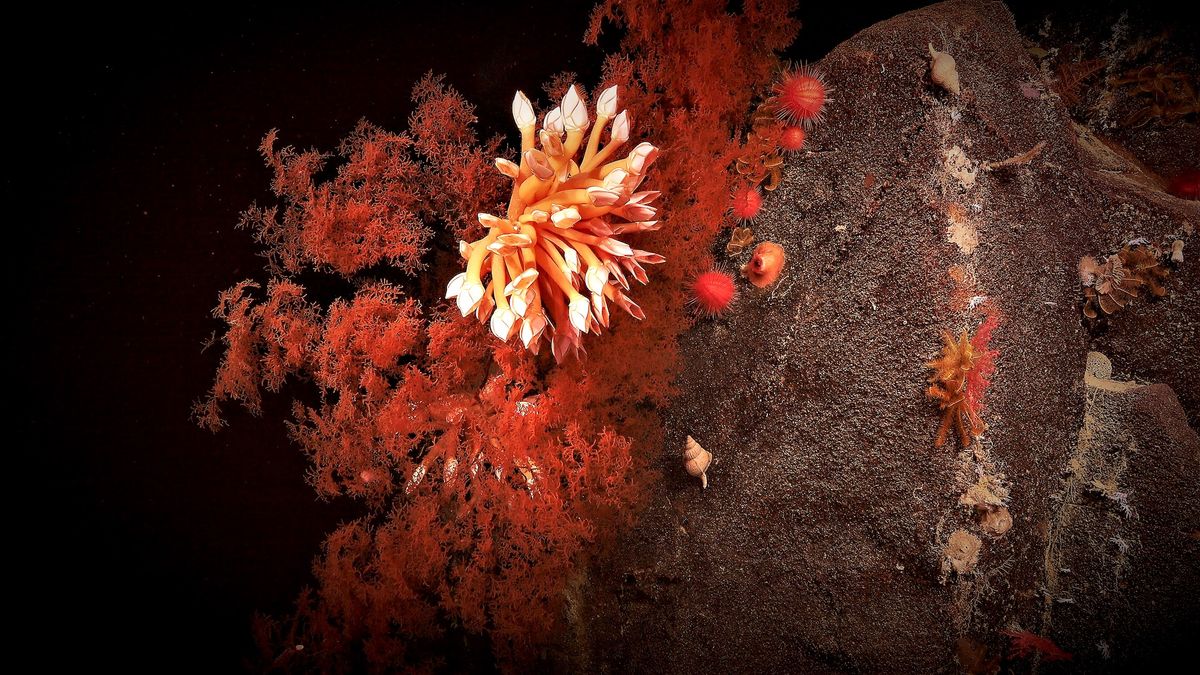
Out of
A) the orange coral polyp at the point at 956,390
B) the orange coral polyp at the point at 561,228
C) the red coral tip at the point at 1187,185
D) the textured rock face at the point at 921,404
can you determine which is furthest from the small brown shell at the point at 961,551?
the red coral tip at the point at 1187,185

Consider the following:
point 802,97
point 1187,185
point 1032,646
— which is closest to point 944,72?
point 802,97

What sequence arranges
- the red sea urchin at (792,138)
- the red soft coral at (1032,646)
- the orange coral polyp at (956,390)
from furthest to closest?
the red sea urchin at (792,138), the red soft coral at (1032,646), the orange coral polyp at (956,390)

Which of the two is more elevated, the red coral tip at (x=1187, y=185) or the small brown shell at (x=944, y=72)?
the small brown shell at (x=944, y=72)

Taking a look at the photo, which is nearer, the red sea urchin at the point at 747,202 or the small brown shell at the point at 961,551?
the small brown shell at the point at 961,551

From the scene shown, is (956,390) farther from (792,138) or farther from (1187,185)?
(1187,185)

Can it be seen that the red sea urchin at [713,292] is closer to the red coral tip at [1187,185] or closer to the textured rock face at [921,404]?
the textured rock face at [921,404]

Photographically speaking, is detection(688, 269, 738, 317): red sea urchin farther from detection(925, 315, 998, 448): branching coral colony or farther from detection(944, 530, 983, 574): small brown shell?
detection(944, 530, 983, 574): small brown shell

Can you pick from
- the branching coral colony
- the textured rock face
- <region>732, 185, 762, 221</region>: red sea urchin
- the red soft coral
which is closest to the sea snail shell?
the textured rock face
